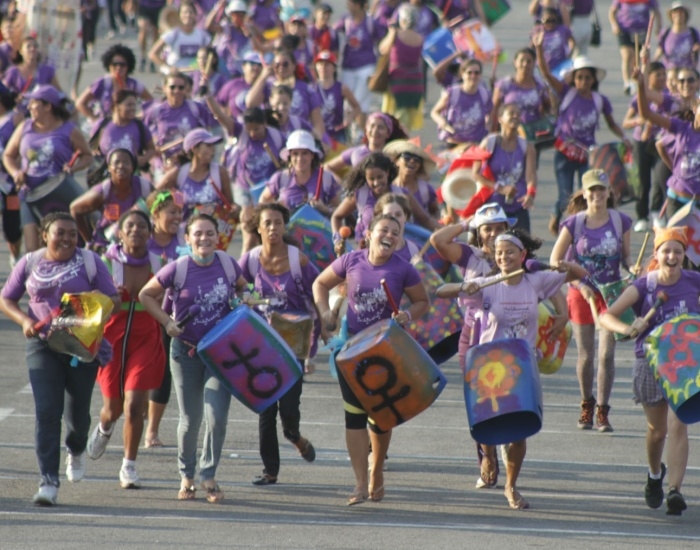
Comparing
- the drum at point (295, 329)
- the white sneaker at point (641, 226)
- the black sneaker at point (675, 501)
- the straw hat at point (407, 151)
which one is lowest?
the white sneaker at point (641, 226)

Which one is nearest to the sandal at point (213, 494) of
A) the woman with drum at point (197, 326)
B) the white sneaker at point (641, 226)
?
the woman with drum at point (197, 326)

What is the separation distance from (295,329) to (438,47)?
10758 mm

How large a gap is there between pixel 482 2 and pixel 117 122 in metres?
9.50

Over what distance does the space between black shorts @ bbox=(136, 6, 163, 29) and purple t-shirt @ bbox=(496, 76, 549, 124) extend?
1246 centimetres

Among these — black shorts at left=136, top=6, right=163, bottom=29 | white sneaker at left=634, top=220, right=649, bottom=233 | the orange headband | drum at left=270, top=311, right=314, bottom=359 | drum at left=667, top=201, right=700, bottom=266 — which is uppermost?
the orange headband

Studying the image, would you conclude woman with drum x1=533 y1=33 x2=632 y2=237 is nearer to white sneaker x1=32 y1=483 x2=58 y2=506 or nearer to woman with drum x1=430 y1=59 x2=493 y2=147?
woman with drum x1=430 y1=59 x2=493 y2=147

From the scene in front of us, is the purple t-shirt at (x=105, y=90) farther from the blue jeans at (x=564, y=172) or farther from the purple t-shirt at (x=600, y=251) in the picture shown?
the purple t-shirt at (x=600, y=251)

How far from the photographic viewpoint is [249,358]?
8719 mm

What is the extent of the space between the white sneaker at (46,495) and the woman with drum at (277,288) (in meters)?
1.21

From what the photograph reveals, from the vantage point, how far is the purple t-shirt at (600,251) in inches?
416

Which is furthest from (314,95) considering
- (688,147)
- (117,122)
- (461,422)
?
(461,422)

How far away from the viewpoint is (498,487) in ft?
31.1

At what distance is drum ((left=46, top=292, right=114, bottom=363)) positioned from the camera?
341 inches

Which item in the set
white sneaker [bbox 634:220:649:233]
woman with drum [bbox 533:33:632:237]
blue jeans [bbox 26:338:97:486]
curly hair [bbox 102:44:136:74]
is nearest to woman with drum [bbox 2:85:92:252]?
curly hair [bbox 102:44:136:74]
